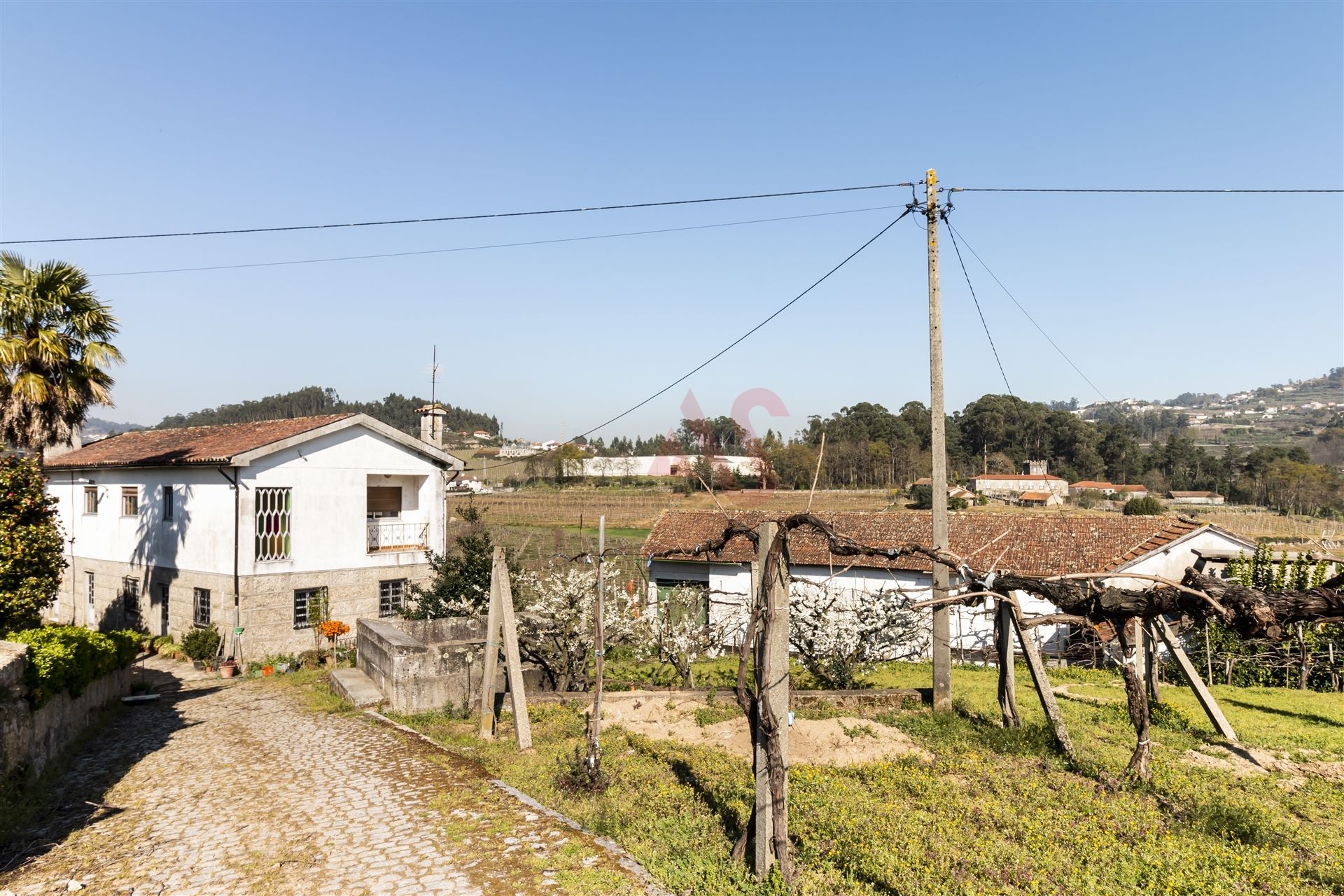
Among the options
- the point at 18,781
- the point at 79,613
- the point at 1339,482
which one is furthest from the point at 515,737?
the point at 1339,482

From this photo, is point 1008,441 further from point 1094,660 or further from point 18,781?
point 18,781

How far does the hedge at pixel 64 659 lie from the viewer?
32.0 feet

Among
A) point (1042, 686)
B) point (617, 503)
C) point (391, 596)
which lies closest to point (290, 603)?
point (391, 596)

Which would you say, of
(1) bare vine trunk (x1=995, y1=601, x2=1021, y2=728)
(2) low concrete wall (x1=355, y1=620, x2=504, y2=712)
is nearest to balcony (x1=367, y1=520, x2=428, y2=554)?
(2) low concrete wall (x1=355, y1=620, x2=504, y2=712)

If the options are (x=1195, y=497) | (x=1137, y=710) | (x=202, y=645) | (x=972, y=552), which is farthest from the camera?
(x=1195, y=497)

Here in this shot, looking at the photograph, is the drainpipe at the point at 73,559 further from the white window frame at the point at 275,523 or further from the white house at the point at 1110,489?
the white house at the point at 1110,489

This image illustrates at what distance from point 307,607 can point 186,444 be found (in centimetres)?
678

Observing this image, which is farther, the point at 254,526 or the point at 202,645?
the point at 254,526

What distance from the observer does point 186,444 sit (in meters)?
22.8

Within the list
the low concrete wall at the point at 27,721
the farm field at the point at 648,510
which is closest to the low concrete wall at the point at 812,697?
the low concrete wall at the point at 27,721

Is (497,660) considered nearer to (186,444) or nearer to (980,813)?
(980,813)

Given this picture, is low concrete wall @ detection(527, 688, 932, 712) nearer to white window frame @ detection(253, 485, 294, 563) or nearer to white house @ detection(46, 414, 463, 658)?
white house @ detection(46, 414, 463, 658)

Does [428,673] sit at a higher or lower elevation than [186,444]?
lower

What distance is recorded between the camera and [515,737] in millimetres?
11789
